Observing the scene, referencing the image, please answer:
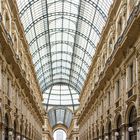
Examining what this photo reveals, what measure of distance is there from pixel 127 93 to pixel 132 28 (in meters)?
5.74

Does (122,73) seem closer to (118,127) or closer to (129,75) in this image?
(129,75)

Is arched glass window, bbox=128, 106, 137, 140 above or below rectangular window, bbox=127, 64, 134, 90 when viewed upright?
below

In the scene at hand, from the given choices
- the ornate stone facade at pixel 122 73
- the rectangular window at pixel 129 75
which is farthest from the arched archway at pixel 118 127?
the rectangular window at pixel 129 75

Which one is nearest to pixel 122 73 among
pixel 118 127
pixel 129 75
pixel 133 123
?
pixel 129 75

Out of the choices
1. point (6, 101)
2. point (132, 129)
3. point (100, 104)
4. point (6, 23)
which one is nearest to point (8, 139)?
point (6, 101)

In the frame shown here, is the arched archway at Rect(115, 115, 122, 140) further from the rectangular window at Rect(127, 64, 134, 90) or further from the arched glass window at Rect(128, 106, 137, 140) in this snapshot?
the rectangular window at Rect(127, 64, 134, 90)

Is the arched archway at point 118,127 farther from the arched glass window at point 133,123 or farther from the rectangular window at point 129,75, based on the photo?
the rectangular window at point 129,75

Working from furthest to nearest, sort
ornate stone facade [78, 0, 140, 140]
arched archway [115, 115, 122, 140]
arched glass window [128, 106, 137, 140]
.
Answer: arched archway [115, 115, 122, 140]
arched glass window [128, 106, 137, 140]
ornate stone facade [78, 0, 140, 140]

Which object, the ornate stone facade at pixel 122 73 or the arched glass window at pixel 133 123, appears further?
the arched glass window at pixel 133 123

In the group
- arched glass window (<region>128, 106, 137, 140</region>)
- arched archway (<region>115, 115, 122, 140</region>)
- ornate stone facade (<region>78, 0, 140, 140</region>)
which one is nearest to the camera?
ornate stone facade (<region>78, 0, 140, 140</region>)

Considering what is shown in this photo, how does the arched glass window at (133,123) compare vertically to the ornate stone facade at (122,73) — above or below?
below

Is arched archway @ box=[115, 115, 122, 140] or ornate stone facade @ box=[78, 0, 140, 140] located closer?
ornate stone facade @ box=[78, 0, 140, 140]

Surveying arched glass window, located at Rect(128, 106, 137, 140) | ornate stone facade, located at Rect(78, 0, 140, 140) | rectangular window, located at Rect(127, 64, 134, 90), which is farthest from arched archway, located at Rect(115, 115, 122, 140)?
rectangular window, located at Rect(127, 64, 134, 90)

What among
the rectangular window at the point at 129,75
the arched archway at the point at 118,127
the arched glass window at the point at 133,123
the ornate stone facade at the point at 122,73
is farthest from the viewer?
the arched archway at the point at 118,127
